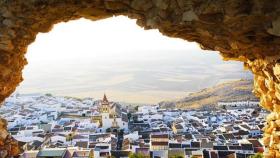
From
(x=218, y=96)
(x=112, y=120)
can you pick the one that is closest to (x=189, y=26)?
(x=112, y=120)

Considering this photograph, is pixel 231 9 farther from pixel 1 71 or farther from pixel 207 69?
pixel 207 69

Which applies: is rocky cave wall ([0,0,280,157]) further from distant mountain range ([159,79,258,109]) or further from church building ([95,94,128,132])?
distant mountain range ([159,79,258,109])

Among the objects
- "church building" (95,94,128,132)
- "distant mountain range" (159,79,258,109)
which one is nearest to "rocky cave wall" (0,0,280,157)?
"church building" (95,94,128,132)

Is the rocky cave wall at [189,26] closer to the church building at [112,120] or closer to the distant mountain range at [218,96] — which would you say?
the church building at [112,120]

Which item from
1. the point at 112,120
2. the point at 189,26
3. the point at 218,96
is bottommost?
the point at 112,120

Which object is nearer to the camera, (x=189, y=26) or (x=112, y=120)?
(x=189, y=26)

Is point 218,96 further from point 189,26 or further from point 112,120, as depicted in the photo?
point 189,26
